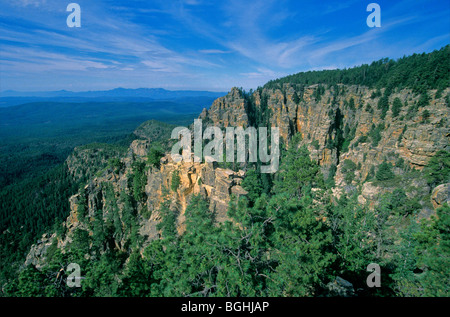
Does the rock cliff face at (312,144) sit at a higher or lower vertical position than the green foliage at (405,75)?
lower

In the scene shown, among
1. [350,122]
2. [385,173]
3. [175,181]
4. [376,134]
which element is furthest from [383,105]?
[175,181]

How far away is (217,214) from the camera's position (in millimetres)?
27625

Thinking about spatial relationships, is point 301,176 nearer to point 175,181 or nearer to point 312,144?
point 175,181

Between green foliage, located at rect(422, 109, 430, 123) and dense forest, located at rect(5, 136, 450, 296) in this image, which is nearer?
dense forest, located at rect(5, 136, 450, 296)

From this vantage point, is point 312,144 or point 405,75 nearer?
point 405,75

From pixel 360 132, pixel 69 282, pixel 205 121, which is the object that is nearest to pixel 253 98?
pixel 205 121

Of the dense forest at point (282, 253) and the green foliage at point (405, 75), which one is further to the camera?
the green foliage at point (405, 75)

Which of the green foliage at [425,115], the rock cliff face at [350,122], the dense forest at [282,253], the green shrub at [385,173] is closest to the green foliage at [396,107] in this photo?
the rock cliff face at [350,122]

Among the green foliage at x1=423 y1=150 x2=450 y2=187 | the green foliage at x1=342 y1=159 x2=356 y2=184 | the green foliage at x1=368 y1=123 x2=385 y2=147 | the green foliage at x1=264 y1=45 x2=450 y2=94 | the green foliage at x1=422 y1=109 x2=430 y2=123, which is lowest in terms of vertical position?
the green foliage at x1=342 y1=159 x2=356 y2=184

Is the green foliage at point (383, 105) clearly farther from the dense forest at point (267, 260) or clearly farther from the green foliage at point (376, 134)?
the dense forest at point (267, 260)

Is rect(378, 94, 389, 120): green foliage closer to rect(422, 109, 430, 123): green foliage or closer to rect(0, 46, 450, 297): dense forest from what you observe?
rect(422, 109, 430, 123): green foliage

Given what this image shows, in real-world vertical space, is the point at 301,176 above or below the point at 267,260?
above

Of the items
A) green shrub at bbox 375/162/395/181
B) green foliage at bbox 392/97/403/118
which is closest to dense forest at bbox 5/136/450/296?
green shrub at bbox 375/162/395/181
